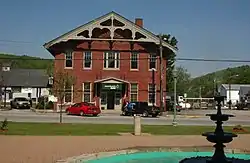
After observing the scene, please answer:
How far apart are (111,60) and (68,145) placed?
38.6m

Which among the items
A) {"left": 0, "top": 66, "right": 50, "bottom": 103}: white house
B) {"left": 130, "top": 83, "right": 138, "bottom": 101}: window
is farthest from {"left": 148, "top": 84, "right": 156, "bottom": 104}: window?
{"left": 0, "top": 66, "right": 50, "bottom": 103}: white house

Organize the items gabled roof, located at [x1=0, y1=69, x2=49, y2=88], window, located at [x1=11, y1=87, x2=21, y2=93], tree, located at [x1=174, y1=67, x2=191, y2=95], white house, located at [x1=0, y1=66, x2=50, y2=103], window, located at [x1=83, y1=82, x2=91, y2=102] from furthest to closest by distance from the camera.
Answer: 1. tree, located at [x1=174, y1=67, x2=191, y2=95]
2. window, located at [x1=11, y1=87, x2=21, y2=93]
3. gabled roof, located at [x1=0, y1=69, x2=49, y2=88]
4. white house, located at [x1=0, y1=66, x2=50, y2=103]
5. window, located at [x1=83, y1=82, x2=91, y2=102]

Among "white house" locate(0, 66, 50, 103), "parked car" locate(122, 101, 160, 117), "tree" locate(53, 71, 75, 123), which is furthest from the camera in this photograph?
"white house" locate(0, 66, 50, 103)

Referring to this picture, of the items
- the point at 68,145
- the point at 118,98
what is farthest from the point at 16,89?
the point at 68,145

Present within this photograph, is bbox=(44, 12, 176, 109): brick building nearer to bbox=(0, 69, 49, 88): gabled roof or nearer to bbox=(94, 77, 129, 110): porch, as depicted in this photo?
bbox=(94, 77, 129, 110): porch

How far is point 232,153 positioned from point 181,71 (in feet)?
310

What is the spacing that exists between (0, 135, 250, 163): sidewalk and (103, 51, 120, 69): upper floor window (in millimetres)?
33724

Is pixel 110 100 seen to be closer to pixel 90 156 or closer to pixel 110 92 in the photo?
pixel 110 92

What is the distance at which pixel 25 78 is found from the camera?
307 ft

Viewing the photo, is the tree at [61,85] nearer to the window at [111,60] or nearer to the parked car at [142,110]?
the window at [111,60]

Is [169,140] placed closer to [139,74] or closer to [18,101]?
[139,74]

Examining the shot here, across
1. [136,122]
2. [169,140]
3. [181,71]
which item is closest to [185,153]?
[169,140]

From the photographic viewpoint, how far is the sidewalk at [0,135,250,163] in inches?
600

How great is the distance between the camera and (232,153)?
57.4 ft
